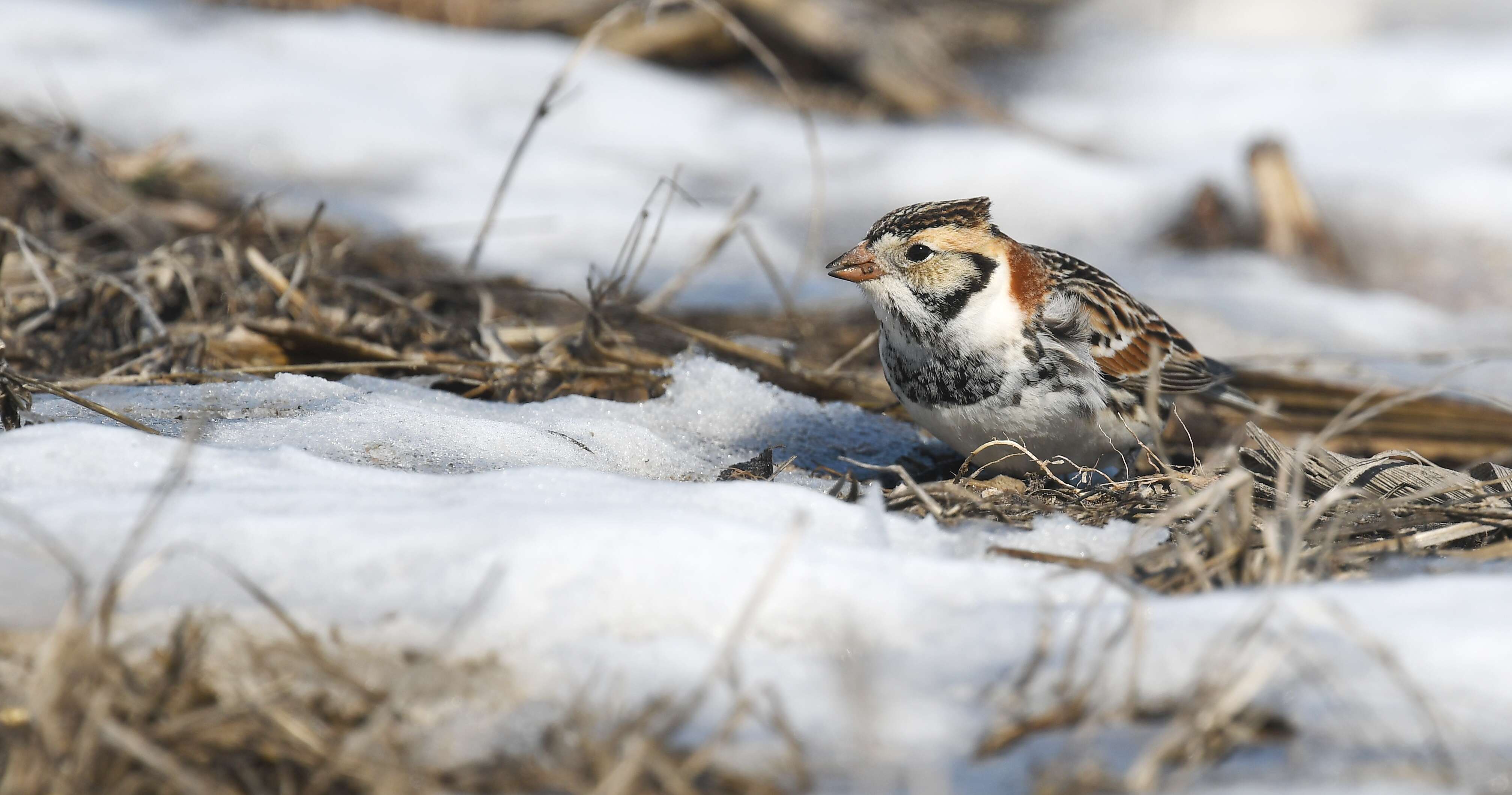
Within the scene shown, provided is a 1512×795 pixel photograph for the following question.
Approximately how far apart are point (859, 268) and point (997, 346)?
1.58 feet

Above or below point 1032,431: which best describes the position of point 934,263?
above

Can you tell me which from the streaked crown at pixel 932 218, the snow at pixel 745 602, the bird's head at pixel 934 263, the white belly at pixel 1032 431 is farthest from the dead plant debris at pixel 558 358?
the streaked crown at pixel 932 218

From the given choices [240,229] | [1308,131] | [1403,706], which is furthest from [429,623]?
[1308,131]

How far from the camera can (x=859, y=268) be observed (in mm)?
3541

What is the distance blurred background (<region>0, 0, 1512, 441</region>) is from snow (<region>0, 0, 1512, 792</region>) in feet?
0.12

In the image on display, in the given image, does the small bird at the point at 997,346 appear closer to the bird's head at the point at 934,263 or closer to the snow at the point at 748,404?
the bird's head at the point at 934,263

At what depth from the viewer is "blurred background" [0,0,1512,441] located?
241 inches

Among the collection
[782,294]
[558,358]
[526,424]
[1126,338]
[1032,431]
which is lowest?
[526,424]

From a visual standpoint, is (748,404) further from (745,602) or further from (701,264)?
(745,602)

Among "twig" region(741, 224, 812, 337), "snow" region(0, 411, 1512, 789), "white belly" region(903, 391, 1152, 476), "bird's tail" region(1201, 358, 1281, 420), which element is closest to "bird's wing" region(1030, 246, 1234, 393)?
"bird's tail" region(1201, 358, 1281, 420)

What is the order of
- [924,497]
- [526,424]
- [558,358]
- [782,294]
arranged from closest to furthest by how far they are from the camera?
[924,497] < [526,424] < [558,358] < [782,294]

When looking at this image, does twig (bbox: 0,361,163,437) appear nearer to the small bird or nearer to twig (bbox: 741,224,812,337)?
the small bird

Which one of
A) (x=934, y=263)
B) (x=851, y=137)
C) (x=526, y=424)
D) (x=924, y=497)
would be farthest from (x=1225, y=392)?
(x=851, y=137)

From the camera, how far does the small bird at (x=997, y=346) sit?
329cm
